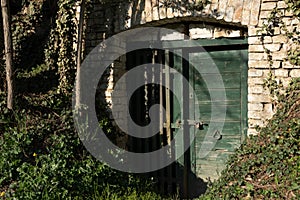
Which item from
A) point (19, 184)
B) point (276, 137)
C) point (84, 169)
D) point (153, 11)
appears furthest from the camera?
point (153, 11)

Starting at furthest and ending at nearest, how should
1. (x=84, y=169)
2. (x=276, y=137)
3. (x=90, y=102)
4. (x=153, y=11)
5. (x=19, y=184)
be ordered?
(x=90, y=102) → (x=153, y=11) → (x=84, y=169) → (x=19, y=184) → (x=276, y=137)

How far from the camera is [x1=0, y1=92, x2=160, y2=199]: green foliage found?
4844 millimetres

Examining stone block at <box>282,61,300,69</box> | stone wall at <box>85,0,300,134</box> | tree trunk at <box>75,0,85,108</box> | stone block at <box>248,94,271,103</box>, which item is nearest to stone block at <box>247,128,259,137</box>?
stone wall at <box>85,0,300,134</box>

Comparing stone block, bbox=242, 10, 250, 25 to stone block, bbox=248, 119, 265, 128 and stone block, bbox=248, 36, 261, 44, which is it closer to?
stone block, bbox=248, 36, 261, 44

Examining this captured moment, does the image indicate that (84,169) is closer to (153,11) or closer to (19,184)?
(19,184)

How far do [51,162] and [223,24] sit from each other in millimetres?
2886

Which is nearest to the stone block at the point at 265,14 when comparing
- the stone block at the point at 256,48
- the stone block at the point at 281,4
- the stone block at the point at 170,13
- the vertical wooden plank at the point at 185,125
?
the stone block at the point at 281,4

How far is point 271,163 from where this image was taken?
4199mm

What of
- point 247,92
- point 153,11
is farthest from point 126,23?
point 247,92

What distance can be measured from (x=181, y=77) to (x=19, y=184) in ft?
8.74

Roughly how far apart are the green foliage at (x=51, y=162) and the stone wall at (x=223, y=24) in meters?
0.92

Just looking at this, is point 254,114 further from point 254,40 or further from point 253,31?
point 253,31

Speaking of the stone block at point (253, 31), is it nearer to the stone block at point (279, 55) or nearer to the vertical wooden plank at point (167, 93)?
the stone block at point (279, 55)

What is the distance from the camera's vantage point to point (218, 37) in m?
5.53
